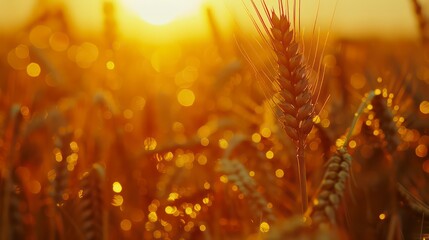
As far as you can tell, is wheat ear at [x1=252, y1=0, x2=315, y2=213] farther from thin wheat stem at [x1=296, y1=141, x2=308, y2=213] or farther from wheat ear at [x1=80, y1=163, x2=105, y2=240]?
wheat ear at [x1=80, y1=163, x2=105, y2=240]

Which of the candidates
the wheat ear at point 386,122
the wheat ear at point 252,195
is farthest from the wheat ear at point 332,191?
the wheat ear at point 386,122

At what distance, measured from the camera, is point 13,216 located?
1.44m

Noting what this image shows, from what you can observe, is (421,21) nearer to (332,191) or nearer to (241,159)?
(241,159)

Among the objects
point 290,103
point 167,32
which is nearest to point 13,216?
point 290,103

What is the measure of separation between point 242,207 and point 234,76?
1.12 meters

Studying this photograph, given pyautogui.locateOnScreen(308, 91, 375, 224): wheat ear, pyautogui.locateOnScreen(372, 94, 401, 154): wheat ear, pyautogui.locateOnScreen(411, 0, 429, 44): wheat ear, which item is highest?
pyautogui.locateOnScreen(411, 0, 429, 44): wheat ear

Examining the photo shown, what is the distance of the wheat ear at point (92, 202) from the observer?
1.16m

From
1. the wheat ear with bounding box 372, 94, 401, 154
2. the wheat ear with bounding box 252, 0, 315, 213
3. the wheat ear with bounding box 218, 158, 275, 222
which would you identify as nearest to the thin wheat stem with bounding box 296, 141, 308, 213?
the wheat ear with bounding box 252, 0, 315, 213

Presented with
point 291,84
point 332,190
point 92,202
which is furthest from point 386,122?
point 92,202

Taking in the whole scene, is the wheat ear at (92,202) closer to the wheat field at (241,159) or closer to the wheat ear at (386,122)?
the wheat field at (241,159)

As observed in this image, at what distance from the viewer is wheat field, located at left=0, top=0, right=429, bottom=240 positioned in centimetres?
112

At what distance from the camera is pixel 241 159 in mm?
1747

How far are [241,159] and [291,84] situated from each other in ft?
2.17

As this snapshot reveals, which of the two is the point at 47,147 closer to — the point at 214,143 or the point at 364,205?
the point at 214,143
